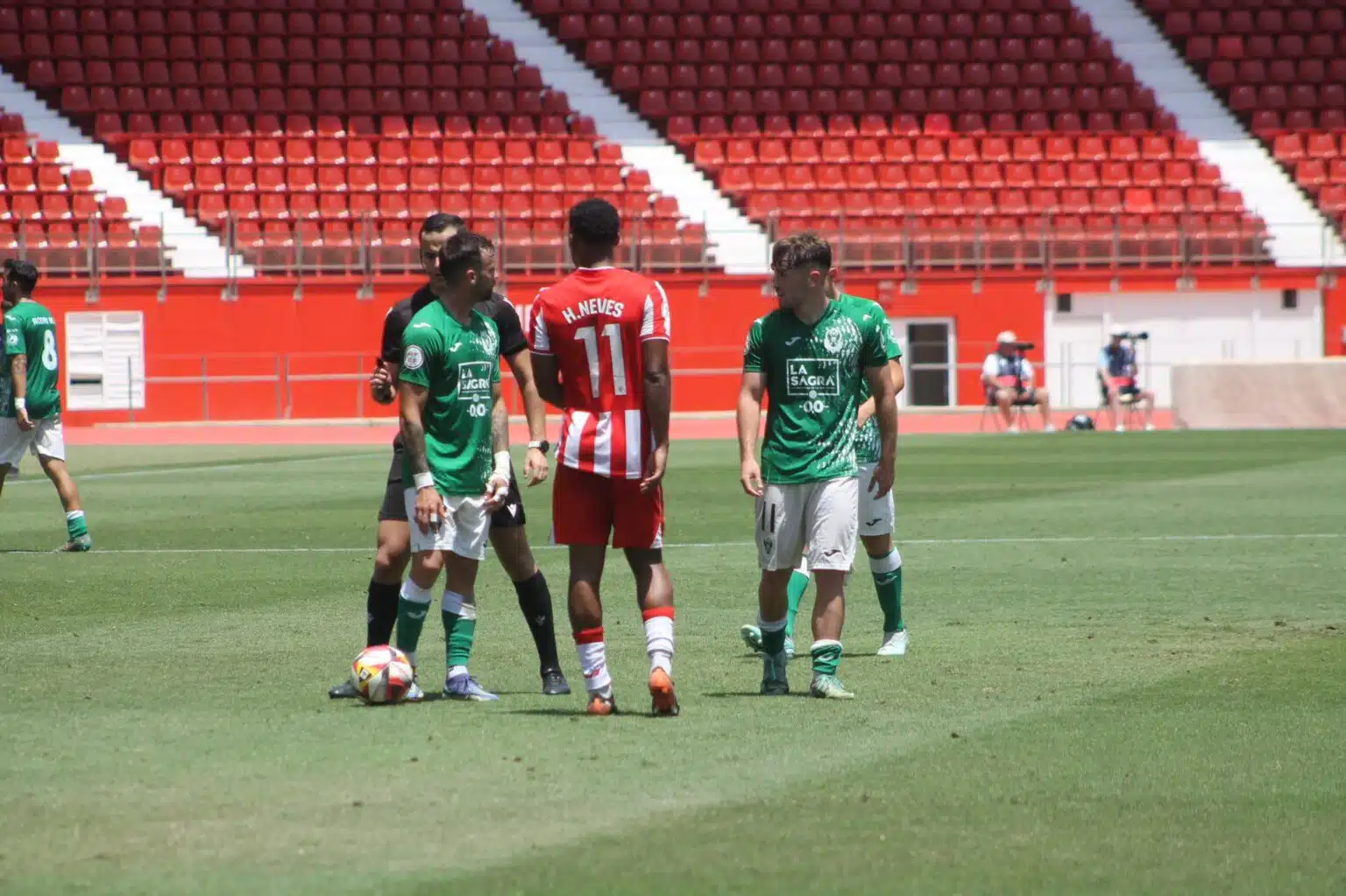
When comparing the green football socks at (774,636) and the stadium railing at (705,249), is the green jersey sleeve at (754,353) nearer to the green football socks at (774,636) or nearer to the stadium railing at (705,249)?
the green football socks at (774,636)

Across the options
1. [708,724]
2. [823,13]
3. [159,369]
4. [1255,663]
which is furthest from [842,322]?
[823,13]

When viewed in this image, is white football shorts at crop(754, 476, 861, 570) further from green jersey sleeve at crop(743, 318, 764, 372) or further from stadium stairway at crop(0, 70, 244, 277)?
stadium stairway at crop(0, 70, 244, 277)

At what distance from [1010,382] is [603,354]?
25.9 m

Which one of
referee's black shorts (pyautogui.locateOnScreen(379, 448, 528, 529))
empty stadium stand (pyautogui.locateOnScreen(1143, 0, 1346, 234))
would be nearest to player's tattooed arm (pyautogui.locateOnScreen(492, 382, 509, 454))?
referee's black shorts (pyautogui.locateOnScreen(379, 448, 528, 529))

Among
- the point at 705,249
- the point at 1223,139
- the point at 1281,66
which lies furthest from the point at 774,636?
the point at 1281,66

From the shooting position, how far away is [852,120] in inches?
1721

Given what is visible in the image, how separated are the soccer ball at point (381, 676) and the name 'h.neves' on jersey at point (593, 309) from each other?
1.56 meters

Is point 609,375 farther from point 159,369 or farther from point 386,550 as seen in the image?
point 159,369

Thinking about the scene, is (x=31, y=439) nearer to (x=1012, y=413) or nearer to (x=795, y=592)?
(x=795, y=592)

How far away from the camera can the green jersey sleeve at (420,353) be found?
784cm

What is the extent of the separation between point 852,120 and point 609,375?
1458 inches

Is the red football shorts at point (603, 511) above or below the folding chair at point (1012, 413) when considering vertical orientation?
above

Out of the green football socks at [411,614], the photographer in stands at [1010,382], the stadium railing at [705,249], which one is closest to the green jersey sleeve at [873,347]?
the green football socks at [411,614]

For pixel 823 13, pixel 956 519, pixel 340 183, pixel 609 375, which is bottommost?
pixel 956 519
